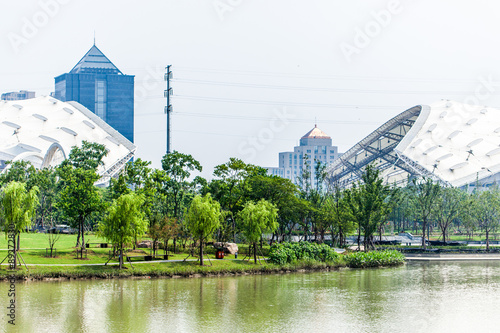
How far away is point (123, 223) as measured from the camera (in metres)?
53.9

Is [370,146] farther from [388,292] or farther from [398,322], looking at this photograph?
[398,322]

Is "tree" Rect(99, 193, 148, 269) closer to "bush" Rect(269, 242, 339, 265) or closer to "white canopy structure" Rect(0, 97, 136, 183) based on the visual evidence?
"bush" Rect(269, 242, 339, 265)

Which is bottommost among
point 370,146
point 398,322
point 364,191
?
point 398,322

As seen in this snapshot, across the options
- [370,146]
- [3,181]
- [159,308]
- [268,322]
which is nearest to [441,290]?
[268,322]

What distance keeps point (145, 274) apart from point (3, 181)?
33.9 metres

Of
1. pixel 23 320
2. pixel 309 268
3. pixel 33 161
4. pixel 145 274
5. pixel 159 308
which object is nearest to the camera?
pixel 23 320

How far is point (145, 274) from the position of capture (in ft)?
171

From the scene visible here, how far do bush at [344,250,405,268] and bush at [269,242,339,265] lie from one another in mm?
1528

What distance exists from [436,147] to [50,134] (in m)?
72.4

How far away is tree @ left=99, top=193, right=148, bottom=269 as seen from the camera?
53.4m

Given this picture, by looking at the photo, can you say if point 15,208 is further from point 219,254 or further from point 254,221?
point 254,221

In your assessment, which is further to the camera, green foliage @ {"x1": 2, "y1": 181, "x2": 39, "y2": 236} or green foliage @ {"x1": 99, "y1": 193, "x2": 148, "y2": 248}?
green foliage @ {"x1": 99, "y1": 193, "x2": 148, "y2": 248}
